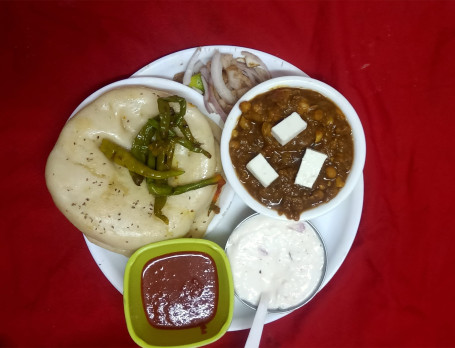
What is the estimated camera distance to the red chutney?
2797 mm

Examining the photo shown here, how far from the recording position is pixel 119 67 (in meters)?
3.45

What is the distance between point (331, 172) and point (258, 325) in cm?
112

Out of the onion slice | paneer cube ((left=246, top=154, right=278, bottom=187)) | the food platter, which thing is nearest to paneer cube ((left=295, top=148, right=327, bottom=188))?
paneer cube ((left=246, top=154, right=278, bottom=187))

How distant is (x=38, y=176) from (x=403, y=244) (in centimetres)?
303

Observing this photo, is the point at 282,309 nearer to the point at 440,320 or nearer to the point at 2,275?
the point at 440,320

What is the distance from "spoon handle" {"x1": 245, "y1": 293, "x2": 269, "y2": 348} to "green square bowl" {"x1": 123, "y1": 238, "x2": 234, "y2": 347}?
0.18 metres

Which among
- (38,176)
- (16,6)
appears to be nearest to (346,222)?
(38,176)

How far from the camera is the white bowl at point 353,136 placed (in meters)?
2.69

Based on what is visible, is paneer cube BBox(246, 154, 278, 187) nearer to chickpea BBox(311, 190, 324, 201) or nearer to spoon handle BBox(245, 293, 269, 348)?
chickpea BBox(311, 190, 324, 201)

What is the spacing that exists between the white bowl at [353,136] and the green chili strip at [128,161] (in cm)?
36

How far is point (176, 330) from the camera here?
2826 millimetres

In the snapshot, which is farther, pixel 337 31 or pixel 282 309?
pixel 337 31

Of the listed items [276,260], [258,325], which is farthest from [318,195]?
[258,325]

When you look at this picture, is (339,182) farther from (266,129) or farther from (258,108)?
(258,108)
